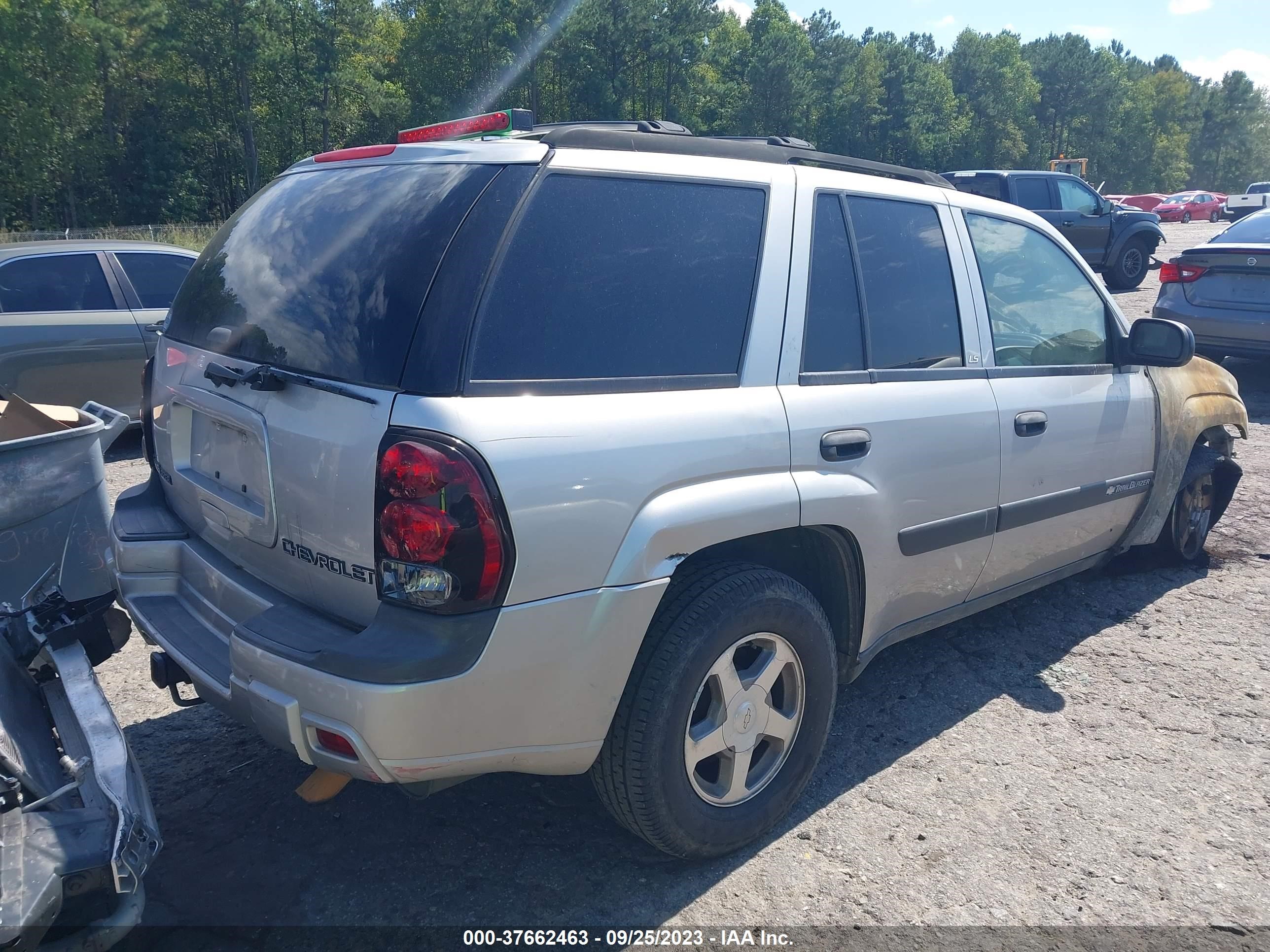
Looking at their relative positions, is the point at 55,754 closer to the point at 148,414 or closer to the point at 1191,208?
the point at 148,414

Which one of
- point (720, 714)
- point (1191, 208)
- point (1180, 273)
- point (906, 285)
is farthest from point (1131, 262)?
point (1191, 208)

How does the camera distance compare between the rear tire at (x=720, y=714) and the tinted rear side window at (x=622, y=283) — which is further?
the rear tire at (x=720, y=714)

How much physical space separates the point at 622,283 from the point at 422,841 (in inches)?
68.5

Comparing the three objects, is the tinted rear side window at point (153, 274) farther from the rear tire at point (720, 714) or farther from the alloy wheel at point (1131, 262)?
the alloy wheel at point (1131, 262)

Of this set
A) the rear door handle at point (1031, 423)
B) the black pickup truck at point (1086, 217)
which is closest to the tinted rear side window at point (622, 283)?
the rear door handle at point (1031, 423)

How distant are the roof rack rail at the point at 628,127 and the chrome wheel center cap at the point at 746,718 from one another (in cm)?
165

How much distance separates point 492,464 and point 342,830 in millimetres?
1465

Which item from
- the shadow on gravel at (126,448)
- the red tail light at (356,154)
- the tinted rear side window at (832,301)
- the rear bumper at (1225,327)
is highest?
the red tail light at (356,154)

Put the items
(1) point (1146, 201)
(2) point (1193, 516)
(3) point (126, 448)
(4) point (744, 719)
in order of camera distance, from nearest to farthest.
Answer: (4) point (744, 719), (2) point (1193, 516), (3) point (126, 448), (1) point (1146, 201)

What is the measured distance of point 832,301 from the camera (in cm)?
290

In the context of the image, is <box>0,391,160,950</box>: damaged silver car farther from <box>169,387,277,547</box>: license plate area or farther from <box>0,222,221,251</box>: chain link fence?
<box>0,222,221,251</box>: chain link fence

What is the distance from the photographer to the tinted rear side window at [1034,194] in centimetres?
1686

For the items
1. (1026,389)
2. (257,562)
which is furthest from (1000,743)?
(257,562)

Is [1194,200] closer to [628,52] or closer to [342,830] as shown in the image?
[628,52]
